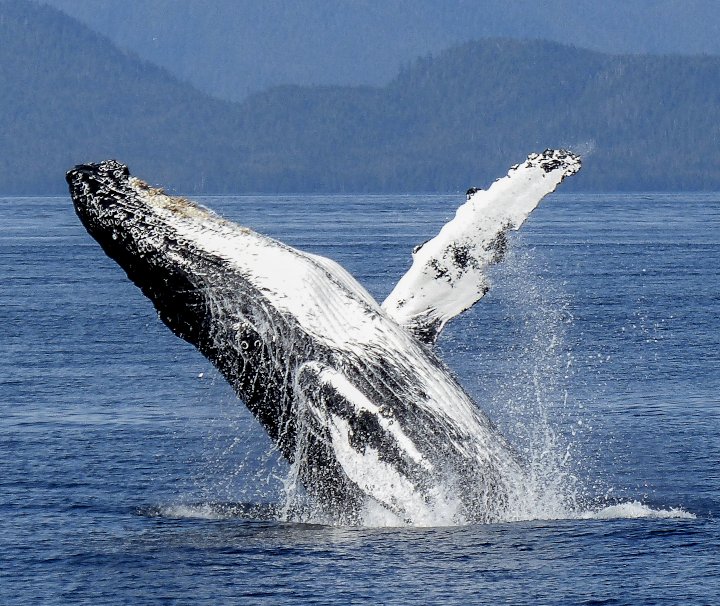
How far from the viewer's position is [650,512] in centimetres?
1077

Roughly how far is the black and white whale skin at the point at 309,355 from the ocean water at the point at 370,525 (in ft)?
1.75

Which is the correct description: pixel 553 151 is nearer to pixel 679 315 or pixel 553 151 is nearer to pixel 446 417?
pixel 446 417

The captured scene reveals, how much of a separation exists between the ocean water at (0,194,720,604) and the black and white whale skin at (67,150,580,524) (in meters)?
0.53

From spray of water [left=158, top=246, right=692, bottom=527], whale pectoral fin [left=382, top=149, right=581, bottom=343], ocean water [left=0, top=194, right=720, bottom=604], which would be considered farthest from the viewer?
whale pectoral fin [left=382, top=149, right=581, bottom=343]

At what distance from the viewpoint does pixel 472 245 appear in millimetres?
10484

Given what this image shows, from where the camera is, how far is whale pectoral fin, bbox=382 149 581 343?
10203 mm

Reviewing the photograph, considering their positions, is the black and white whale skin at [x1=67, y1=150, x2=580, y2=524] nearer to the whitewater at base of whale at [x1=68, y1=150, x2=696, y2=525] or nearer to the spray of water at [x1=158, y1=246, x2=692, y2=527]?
the whitewater at base of whale at [x1=68, y1=150, x2=696, y2=525]

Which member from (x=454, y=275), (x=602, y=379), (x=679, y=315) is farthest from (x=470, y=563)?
(x=679, y=315)

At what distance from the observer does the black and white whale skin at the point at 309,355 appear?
29.4 ft

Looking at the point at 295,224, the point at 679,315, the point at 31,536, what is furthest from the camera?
the point at 295,224

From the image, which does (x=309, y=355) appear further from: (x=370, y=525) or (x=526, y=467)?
(x=526, y=467)

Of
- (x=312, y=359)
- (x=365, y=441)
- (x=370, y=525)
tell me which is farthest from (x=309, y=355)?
(x=370, y=525)

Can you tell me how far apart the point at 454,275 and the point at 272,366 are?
6.06ft

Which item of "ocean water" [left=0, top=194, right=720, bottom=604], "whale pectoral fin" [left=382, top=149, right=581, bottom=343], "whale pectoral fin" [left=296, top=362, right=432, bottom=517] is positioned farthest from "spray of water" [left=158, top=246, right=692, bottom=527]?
"whale pectoral fin" [left=382, top=149, right=581, bottom=343]
